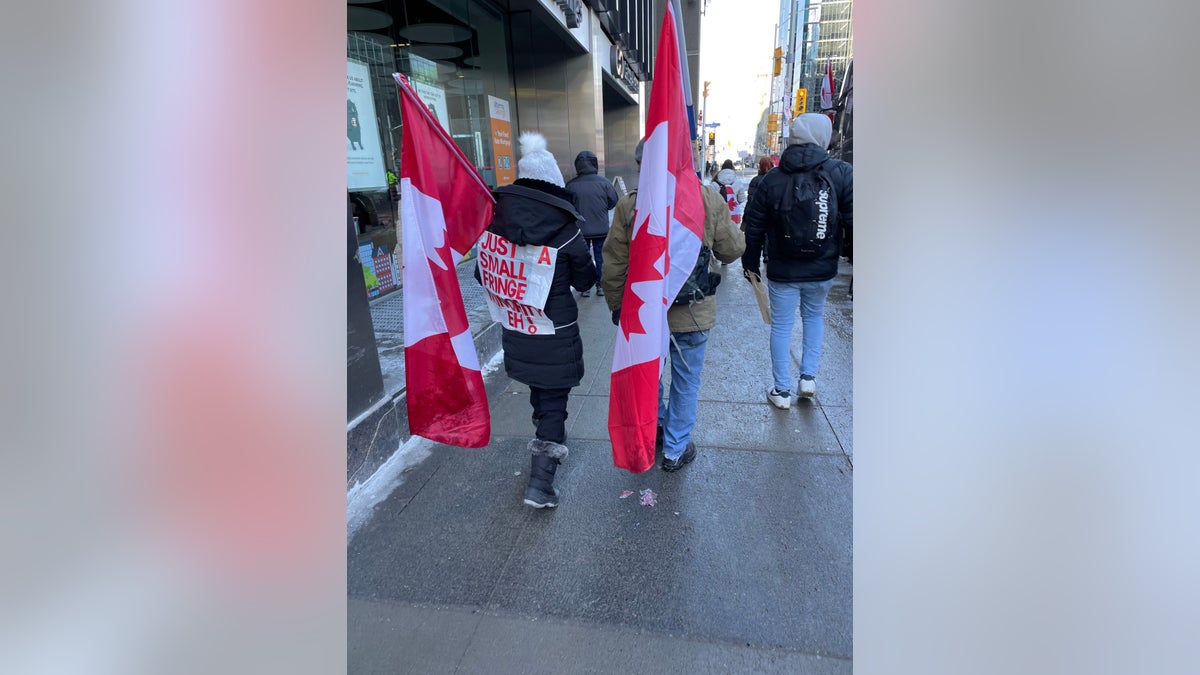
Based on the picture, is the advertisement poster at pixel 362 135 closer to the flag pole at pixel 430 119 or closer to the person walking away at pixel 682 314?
the flag pole at pixel 430 119

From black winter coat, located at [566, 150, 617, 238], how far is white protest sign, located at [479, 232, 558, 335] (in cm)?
378

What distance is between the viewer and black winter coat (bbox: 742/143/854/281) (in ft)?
13.2

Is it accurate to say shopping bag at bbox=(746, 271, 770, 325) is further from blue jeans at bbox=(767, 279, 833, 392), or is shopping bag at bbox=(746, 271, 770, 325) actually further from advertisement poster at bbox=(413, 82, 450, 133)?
advertisement poster at bbox=(413, 82, 450, 133)

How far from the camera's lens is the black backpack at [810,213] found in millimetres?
4023

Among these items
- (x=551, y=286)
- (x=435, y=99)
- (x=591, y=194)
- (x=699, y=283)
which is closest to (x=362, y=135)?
(x=435, y=99)

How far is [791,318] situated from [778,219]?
0.76 m

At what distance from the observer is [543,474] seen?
3.34 m

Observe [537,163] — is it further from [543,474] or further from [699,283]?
[543,474]

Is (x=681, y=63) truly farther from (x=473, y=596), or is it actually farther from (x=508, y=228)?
(x=473, y=596)
